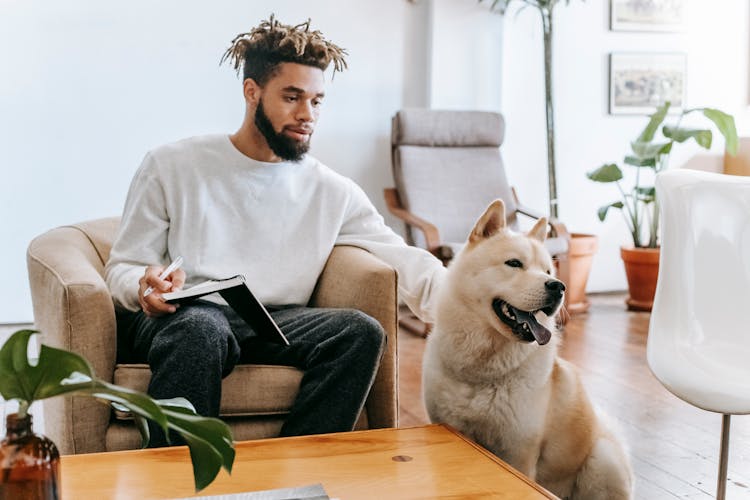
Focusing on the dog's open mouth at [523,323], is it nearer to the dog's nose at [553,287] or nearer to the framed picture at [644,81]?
the dog's nose at [553,287]

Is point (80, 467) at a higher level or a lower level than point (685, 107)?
lower

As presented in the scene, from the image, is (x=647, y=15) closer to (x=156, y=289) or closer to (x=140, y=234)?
(x=140, y=234)

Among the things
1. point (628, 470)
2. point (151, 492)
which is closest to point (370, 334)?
point (628, 470)

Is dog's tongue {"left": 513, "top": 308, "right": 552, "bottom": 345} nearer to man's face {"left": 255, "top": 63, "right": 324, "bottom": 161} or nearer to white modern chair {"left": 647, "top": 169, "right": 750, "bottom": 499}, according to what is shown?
white modern chair {"left": 647, "top": 169, "right": 750, "bottom": 499}

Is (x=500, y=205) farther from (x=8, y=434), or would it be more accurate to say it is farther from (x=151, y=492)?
(x=8, y=434)

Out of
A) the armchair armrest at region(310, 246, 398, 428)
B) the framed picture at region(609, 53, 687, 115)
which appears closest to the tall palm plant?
the framed picture at region(609, 53, 687, 115)

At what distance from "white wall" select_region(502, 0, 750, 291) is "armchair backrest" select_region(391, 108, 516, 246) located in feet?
1.15

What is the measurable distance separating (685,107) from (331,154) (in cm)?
226

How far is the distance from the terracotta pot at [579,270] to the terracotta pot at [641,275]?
0.73ft

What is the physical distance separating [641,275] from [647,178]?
2.42ft

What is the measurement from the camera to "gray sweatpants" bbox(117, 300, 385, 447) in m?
1.74

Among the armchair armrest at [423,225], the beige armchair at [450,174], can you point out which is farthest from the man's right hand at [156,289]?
the beige armchair at [450,174]

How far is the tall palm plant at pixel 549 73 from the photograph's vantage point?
4.48 metres

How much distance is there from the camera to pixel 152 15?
13.4 feet
